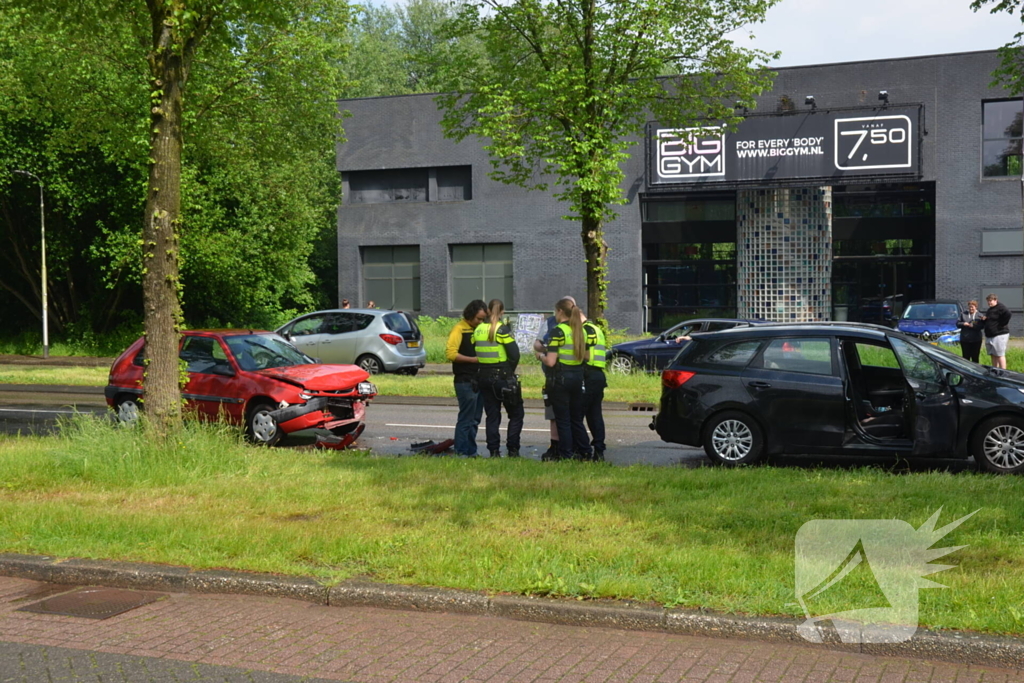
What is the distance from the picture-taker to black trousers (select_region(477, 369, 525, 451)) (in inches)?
453

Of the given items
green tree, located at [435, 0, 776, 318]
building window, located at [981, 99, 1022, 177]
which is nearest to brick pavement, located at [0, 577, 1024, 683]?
green tree, located at [435, 0, 776, 318]

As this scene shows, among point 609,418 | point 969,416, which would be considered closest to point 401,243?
point 609,418

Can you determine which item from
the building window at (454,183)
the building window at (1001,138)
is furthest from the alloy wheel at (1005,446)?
the building window at (454,183)

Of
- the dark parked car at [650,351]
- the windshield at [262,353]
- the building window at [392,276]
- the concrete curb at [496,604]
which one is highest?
the building window at [392,276]

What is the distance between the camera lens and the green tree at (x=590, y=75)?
66.8ft

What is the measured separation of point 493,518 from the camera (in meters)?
7.71

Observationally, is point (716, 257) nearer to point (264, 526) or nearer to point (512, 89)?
point (512, 89)

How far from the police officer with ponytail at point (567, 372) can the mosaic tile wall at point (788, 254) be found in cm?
2666

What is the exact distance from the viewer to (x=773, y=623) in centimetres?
539

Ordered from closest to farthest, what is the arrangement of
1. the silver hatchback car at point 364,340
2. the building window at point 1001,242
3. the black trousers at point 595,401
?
the black trousers at point 595,401 < the silver hatchback car at point 364,340 < the building window at point 1001,242

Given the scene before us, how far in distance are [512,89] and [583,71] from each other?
1.67m

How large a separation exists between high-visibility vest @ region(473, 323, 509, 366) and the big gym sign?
2413 cm

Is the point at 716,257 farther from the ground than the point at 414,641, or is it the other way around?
the point at 716,257

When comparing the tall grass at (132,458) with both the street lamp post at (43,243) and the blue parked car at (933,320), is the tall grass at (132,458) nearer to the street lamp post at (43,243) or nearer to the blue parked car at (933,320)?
the blue parked car at (933,320)
